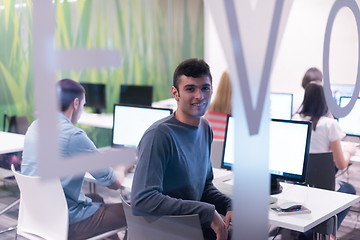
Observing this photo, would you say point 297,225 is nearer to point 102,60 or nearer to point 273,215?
point 273,215

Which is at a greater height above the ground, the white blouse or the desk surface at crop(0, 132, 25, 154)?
the white blouse

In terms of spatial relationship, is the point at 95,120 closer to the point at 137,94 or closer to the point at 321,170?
the point at 137,94

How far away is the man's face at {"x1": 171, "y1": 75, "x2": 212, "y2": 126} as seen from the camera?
1849 mm

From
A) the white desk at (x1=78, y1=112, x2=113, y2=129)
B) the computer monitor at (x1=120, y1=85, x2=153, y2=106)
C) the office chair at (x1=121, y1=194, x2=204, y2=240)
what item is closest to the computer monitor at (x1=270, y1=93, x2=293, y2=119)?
the computer monitor at (x1=120, y1=85, x2=153, y2=106)

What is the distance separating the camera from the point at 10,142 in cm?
331

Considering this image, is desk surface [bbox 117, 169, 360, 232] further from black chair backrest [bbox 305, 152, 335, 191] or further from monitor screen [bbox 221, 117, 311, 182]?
black chair backrest [bbox 305, 152, 335, 191]

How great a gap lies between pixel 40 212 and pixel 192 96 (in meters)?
0.81

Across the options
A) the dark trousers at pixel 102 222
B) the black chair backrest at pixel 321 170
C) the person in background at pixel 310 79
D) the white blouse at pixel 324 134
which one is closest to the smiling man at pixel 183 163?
the dark trousers at pixel 102 222

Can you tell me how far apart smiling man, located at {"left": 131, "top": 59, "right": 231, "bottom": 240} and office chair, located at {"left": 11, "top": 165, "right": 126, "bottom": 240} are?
1.08ft

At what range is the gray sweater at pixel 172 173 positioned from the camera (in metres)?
1.73

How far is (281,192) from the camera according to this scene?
231cm

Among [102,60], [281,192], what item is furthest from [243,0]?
[281,192]

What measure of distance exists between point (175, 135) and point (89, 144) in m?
0.40

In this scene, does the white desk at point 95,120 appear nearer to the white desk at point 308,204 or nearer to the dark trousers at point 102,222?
the dark trousers at point 102,222
